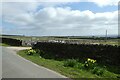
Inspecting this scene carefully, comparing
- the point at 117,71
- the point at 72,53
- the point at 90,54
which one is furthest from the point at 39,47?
the point at 117,71

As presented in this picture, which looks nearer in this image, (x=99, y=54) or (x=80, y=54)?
(x=99, y=54)

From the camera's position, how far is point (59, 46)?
29172mm

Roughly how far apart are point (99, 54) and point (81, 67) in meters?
3.88

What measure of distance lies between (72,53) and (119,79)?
39.3 feet

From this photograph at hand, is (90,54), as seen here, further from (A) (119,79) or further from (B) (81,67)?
(A) (119,79)

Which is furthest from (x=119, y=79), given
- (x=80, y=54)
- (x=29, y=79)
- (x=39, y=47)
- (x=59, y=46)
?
(x=39, y=47)

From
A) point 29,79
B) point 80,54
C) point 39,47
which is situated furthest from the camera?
point 39,47

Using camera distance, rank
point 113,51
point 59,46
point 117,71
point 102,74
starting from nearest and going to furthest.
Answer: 1. point 102,74
2. point 117,71
3. point 113,51
4. point 59,46

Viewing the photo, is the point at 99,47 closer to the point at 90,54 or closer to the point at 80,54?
the point at 90,54

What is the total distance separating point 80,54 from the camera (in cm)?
2409

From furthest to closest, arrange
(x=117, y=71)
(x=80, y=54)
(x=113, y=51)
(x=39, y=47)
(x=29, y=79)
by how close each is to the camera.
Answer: (x=39, y=47) → (x=80, y=54) → (x=113, y=51) → (x=117, y=71) → (x=29, y=79)

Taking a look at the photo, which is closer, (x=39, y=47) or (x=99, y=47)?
(x=99, y=47)

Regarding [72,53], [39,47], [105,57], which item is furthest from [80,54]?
[39,47]

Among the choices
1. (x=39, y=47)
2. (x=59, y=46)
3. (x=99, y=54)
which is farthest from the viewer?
(x=39, y=47)
